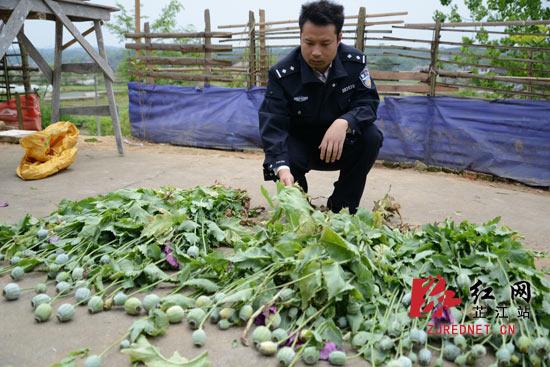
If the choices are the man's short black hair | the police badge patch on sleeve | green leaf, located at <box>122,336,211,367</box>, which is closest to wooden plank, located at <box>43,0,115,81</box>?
the man's short black hair

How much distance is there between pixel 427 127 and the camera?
5867 millimetres

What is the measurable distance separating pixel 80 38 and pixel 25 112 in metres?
4.51

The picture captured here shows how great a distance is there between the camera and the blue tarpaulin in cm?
524

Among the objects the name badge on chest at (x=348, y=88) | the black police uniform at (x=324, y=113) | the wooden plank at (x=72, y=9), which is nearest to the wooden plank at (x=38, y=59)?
the wooden plank at (x=72, y=9)

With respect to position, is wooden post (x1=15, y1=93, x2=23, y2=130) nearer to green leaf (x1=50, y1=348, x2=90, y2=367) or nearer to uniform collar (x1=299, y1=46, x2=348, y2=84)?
uniform collar (x1=299, y1=46, x2=348, y2=84)

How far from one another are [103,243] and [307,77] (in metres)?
1.56

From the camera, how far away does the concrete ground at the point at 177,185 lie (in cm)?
161

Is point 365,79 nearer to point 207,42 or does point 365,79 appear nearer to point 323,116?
point 323,116

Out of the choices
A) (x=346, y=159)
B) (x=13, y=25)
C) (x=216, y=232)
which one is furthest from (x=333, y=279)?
(x=13, y=25)

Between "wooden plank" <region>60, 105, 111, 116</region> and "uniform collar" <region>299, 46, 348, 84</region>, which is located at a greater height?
"uniform collar" <region>299, 46, 348, 84</region>

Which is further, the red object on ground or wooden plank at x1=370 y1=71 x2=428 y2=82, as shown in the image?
the red object on ground

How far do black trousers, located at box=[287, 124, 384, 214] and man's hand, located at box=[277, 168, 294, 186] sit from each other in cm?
49

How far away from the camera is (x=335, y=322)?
1727 millimetres

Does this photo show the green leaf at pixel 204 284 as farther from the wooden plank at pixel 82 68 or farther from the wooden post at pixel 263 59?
the wooden post at pixel 263 59
